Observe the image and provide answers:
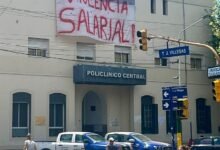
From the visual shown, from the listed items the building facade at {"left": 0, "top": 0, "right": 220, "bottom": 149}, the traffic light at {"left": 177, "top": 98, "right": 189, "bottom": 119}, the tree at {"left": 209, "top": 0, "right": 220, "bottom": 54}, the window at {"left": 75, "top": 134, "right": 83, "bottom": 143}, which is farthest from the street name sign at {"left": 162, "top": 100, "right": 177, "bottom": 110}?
the tree at {"left": 209, "top": 0, "right": 220, "bottom": 54}

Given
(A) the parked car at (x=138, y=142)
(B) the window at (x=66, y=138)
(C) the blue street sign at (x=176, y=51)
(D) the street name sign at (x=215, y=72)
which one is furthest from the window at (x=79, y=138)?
A: (D) the street name sign at (x=215, y=72)

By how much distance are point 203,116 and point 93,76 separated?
1372 cm

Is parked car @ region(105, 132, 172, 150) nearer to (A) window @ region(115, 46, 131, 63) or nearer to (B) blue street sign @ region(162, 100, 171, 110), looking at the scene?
(B) blue street sign @ region(162, 100, 171, 110)

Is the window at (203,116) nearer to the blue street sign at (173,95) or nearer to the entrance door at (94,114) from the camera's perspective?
the entrance door at (94,114)

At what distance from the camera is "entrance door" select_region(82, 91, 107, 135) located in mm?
40125

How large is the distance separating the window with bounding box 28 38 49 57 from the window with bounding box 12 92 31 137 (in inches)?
120

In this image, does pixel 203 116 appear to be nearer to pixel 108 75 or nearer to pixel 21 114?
pixel 108 75

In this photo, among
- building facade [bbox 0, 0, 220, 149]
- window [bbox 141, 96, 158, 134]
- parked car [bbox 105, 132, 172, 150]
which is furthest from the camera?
window [bbox 141, 96, 158, 134]

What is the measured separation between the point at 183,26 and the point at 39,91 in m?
15.6

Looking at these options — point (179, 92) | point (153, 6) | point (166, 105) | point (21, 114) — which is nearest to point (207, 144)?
point (166, 105)

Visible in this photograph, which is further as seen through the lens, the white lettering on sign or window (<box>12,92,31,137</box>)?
the white lettering on sign

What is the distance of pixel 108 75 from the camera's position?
3719 centimetres

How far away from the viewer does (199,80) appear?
4550 centimetres

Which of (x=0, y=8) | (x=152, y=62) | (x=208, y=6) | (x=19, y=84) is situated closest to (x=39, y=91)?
(x=19, y=84)
